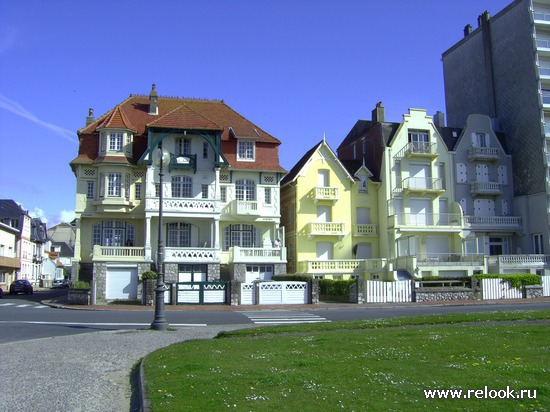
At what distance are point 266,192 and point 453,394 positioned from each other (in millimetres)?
35553

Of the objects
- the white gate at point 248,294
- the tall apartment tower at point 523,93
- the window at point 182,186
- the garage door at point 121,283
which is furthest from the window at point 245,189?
the tall apartment tower at point 523,93

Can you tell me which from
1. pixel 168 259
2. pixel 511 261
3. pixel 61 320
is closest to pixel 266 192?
pixel 168 259

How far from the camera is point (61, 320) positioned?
72.4 feet

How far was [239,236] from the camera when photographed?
4200cm

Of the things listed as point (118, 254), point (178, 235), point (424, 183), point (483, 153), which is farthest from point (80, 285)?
point (483, 153)

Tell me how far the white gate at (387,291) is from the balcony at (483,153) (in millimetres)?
18302

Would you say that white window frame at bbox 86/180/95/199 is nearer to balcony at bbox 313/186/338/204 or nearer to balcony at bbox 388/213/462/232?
balcony at bbox 313/186/338/204

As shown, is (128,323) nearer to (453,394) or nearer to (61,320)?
(61,320)

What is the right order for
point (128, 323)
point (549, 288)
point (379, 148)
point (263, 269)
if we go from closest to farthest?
point (128, 323)
point (549, 288)
point (263, 269)
point (379, 148)

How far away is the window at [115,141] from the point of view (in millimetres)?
39656

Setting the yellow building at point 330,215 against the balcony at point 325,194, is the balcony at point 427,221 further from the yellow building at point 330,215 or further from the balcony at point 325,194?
the balcony at point 325,194

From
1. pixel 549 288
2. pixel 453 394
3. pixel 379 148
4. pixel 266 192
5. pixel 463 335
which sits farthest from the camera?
pixel 379 148

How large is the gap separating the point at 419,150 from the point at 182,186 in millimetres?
18914

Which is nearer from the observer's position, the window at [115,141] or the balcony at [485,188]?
the window at [115,141]
